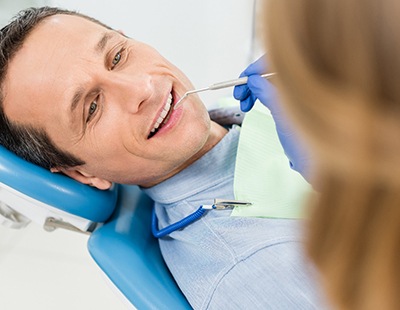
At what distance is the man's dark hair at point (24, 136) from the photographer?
4.30ft

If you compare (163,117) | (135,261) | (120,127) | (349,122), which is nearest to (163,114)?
(163,117)

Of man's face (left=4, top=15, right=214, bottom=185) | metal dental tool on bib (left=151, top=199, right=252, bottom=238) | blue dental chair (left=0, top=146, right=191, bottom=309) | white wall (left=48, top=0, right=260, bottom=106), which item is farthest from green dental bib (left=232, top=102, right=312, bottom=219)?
white wall (left=48, top=0, right=260, bottom=106)

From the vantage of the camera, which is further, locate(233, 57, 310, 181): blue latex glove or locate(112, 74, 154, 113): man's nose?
locate(112, 74, 154, 113): man's nose

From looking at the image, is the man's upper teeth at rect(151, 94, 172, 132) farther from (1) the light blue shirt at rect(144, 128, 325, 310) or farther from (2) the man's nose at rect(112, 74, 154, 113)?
(1) the light blue shirt at rect(144, 128, 325, 310)

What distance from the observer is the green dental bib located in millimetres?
1224

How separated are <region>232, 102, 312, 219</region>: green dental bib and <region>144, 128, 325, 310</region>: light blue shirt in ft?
0.11

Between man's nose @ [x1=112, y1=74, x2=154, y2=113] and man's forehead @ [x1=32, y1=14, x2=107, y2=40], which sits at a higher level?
man's forehead @ [x1=32, y1=14, x2=107, y2=40]

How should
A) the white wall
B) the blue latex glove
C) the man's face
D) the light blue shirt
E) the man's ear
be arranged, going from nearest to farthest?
the blue latex glove < the light blue shirt < the man's face < the man's ear < the white wall

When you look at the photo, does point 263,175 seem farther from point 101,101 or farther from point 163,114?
point 101,101

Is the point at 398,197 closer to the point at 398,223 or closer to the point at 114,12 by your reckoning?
the point at 398,223

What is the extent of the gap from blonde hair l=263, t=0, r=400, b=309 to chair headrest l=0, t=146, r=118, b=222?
90 cm

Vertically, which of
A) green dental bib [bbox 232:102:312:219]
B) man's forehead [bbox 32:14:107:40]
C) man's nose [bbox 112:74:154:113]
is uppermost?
man's forehead [bbox 32:14:107:40]

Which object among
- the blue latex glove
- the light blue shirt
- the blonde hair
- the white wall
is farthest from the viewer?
the white wall

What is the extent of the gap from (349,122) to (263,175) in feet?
2.98
